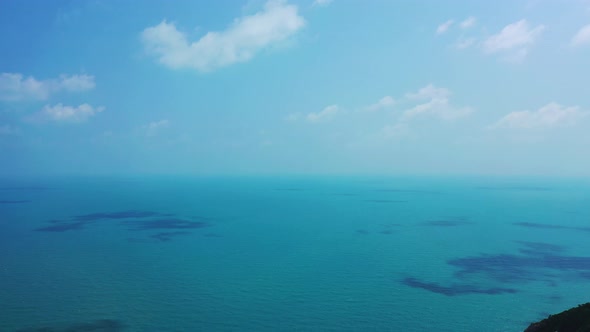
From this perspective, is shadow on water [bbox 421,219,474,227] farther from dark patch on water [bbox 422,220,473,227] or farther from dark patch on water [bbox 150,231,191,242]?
dark patch on water [bbox 150,231,191,242]

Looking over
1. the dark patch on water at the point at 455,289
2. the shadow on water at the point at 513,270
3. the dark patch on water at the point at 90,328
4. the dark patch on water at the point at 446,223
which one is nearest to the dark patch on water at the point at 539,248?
the shadow on water at the point at 513,270

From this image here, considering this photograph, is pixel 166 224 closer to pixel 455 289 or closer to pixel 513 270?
pixel 455 289

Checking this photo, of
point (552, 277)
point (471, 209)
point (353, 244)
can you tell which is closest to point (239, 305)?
point (353, 244)

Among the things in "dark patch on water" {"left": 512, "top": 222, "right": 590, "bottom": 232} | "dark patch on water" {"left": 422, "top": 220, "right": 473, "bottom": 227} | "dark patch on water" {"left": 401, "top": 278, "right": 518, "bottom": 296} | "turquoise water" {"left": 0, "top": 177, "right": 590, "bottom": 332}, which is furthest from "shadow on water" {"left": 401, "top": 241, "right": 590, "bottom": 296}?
"dark patch on water" {"left": 512, "top": 222, "right": 590, "bottom": 232}

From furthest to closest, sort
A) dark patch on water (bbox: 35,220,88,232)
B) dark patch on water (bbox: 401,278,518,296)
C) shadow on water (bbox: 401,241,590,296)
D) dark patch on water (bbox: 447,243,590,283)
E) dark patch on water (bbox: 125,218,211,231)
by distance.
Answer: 1. dark patch on water (bbox: 125,218,211,231)
2. dark patch on water (bbox: 35,220,88,232)
3. dark patch on water (bbox: 447,243,590,283)
4. shadow on water (bbox: 401,241,590,296)
5. dark patch on water (bbox: 401,278,518,296)

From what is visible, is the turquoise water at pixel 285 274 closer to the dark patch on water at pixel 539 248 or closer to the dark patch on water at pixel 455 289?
the dark patch on water at pixel 455 289

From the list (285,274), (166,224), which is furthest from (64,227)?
(285,274)
